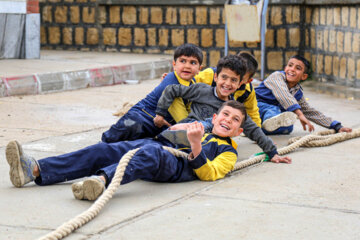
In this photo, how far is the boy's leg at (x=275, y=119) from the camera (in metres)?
5.20

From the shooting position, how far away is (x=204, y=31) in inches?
408

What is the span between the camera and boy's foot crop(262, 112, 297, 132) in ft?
17.0

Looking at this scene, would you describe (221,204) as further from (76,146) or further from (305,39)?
(305,39)

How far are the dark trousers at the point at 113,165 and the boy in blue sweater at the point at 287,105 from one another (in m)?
1.66

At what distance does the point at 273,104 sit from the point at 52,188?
2.58 metres

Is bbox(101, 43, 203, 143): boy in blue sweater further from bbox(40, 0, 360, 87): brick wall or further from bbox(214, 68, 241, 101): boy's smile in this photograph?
bbox(40, 0, 360, 87): brick wall

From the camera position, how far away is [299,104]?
5.57 metres

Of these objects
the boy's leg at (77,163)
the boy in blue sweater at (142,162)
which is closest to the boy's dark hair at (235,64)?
the boy in blue sweater at (142,162)

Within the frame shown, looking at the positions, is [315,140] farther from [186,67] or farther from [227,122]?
[227,122]

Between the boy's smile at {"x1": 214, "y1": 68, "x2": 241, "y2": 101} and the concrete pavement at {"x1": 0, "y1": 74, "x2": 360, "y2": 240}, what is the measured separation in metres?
0.51

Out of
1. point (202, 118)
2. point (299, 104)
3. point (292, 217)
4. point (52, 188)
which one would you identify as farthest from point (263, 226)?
point (299, 104)

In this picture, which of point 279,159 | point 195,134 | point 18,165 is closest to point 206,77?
point 279,159

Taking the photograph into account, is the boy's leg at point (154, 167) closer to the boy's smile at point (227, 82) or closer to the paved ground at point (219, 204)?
the paved ground at point (219, 204)

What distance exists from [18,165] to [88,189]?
1.52 feet
